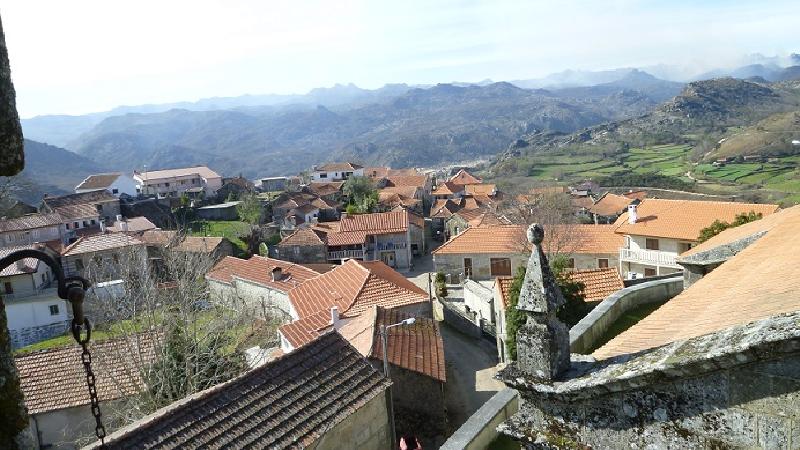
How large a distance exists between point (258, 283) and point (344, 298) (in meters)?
11.3

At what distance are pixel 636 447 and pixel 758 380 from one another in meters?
1.14

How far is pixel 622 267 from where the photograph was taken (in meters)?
36.3

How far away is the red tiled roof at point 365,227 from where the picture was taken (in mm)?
51656

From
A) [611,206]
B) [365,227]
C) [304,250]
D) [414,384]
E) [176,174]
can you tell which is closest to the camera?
[414,384]

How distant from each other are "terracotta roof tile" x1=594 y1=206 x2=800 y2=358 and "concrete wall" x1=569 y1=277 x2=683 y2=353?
82.7 inches

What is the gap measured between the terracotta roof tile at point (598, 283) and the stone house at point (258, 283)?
1511 centimetres

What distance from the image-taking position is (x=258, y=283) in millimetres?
35750

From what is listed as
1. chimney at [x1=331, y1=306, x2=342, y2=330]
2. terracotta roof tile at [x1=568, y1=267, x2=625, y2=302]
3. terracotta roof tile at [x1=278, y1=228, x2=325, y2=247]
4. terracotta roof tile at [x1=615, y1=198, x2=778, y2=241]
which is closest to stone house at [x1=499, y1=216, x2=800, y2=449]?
terracotta roof tile at [x1=568, y1=267, x2=625, y2=302]

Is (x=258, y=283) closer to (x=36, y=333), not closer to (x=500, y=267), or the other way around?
(x=36, y=333)

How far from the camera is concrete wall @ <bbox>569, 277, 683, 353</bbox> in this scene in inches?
416

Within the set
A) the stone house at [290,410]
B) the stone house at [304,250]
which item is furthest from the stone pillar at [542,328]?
the stone house at [304,250]

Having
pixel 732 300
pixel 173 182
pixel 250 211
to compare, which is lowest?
pixel 250 211

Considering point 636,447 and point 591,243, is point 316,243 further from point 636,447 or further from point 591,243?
point 636,447

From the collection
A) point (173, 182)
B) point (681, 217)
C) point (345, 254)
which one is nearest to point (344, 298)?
point (681, 217)
